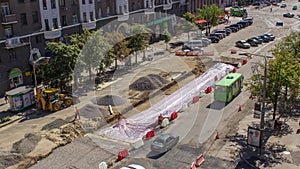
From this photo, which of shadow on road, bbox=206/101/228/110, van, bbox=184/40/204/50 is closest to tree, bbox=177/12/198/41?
van, bbox=184/40/204/50

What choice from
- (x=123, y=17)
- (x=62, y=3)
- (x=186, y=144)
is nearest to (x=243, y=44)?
(x=123, y=17)

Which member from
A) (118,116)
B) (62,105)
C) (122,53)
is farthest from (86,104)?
(122,53)

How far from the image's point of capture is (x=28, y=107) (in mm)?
45031

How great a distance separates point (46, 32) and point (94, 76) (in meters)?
9.59

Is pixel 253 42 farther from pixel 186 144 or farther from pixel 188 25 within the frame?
pixel 186 144

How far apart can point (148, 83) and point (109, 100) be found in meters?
6.43

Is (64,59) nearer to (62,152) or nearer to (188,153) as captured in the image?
(62,152)

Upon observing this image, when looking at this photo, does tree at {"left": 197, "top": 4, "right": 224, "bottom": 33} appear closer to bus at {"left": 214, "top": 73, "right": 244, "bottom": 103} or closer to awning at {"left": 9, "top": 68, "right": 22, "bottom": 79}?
bus at {"left": 214, "top": 73, "right": 244, "bottom": 103}

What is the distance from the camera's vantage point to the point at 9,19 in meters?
48.7

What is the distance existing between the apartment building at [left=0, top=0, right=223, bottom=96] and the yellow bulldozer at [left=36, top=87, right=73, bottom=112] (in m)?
8.33

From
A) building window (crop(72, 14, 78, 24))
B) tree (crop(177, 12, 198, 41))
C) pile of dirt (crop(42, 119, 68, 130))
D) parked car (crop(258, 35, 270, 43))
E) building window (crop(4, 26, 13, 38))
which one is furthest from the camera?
parked car (crop(258, 35, 270, 43))

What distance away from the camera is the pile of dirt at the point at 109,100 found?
145 ft

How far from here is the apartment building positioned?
49.3 metres

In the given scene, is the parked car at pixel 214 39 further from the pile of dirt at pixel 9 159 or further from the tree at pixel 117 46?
the pile of dirt at pixel 9 159
